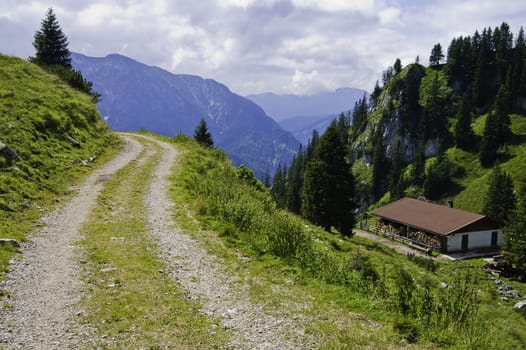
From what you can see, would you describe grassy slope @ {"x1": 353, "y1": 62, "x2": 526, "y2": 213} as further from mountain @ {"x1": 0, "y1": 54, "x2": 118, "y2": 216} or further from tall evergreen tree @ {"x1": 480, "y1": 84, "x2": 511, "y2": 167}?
mountain @ {"x1": 0, "y1": 54, "x2": 118, "y2": 216}

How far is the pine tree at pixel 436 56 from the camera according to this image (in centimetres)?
18350

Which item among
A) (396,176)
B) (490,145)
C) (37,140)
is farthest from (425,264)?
(396,176)

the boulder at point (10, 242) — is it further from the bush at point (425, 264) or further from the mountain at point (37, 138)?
the bush at point (425, 264)

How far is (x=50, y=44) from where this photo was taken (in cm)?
4834

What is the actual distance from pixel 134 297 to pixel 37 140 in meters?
17.4

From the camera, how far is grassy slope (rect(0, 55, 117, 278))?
15.0 metres

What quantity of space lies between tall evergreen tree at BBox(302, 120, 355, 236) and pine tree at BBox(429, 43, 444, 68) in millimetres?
170039

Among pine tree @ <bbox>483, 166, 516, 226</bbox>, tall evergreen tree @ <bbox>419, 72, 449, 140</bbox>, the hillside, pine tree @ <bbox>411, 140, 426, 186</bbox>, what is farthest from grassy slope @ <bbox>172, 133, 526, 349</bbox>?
tall evergreen tree @ <bbox>419, 72, 449, 140</bbox>

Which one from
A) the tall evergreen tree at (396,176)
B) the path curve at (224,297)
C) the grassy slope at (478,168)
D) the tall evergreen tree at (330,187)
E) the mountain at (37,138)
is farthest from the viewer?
the tall evergreen tree at (396,176)

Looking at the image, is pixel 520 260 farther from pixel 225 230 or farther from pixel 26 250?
pixel 26 250

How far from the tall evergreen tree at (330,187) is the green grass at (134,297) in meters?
27.7

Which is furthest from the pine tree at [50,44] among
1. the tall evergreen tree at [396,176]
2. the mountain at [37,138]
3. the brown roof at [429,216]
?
the tall evergreen tree at [396,176]

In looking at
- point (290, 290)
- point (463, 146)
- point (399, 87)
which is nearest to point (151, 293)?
point (290, 290)

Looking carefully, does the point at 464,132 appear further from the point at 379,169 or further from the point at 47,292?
the point at 47,292
